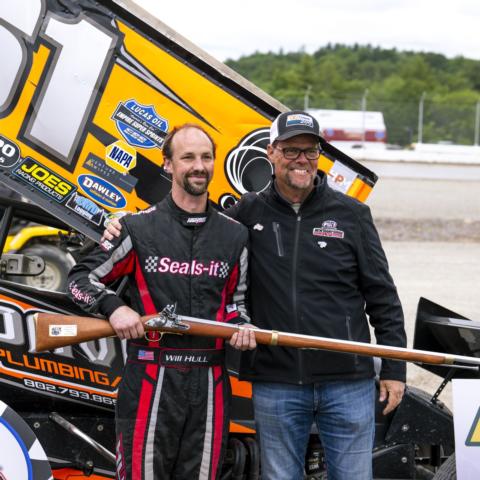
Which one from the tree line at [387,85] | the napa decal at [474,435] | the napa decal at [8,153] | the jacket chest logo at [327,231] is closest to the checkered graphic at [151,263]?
the jacket chest logo at [327,231]

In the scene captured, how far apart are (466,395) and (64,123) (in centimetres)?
204

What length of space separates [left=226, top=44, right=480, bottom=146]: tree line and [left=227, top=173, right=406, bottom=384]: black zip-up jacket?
99.7 ft

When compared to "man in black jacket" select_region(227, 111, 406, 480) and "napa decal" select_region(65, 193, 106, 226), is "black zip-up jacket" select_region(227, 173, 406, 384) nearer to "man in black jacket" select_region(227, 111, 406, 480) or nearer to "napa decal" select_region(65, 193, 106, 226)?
"man in black jacket" select_region(227, 111, 406, 480)

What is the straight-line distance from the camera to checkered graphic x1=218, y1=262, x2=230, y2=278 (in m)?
3.10

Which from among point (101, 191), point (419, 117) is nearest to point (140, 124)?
point (101, 191)

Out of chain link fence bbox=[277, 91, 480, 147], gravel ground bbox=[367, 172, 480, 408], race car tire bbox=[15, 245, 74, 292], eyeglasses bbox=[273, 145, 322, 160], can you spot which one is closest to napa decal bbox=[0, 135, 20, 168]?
eyeglasses bbox=[273, 145, 322, 160]

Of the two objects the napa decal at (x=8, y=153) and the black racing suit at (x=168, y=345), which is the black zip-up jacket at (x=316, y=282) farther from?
the napa decal at (x=8, y=153)

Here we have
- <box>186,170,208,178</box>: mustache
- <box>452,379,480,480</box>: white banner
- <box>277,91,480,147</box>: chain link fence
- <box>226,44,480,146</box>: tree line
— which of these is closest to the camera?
<box>186,170,208,178</box>: mustache

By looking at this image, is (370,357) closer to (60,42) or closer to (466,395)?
(466,395)

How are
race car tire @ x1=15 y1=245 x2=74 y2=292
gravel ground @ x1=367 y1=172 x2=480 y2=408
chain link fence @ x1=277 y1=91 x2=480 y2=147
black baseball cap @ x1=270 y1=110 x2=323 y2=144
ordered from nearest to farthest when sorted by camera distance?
black baseball cap @ x1=270 y1=110 x2=323 y2=144 < race car tire @ x1=15 y1=245 x2=74 y2=292 < gravel ground @ x1=367 y1=172 x2=480 y2=408 < chain link fence @ x1=277 y1=91 x2=480 y2=147

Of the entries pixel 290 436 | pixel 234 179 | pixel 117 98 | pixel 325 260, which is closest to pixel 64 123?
pixel 117 98

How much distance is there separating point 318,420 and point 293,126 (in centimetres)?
118

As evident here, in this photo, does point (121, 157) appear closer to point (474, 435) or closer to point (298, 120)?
point (298, 120)

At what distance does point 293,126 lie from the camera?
3.18 meters
